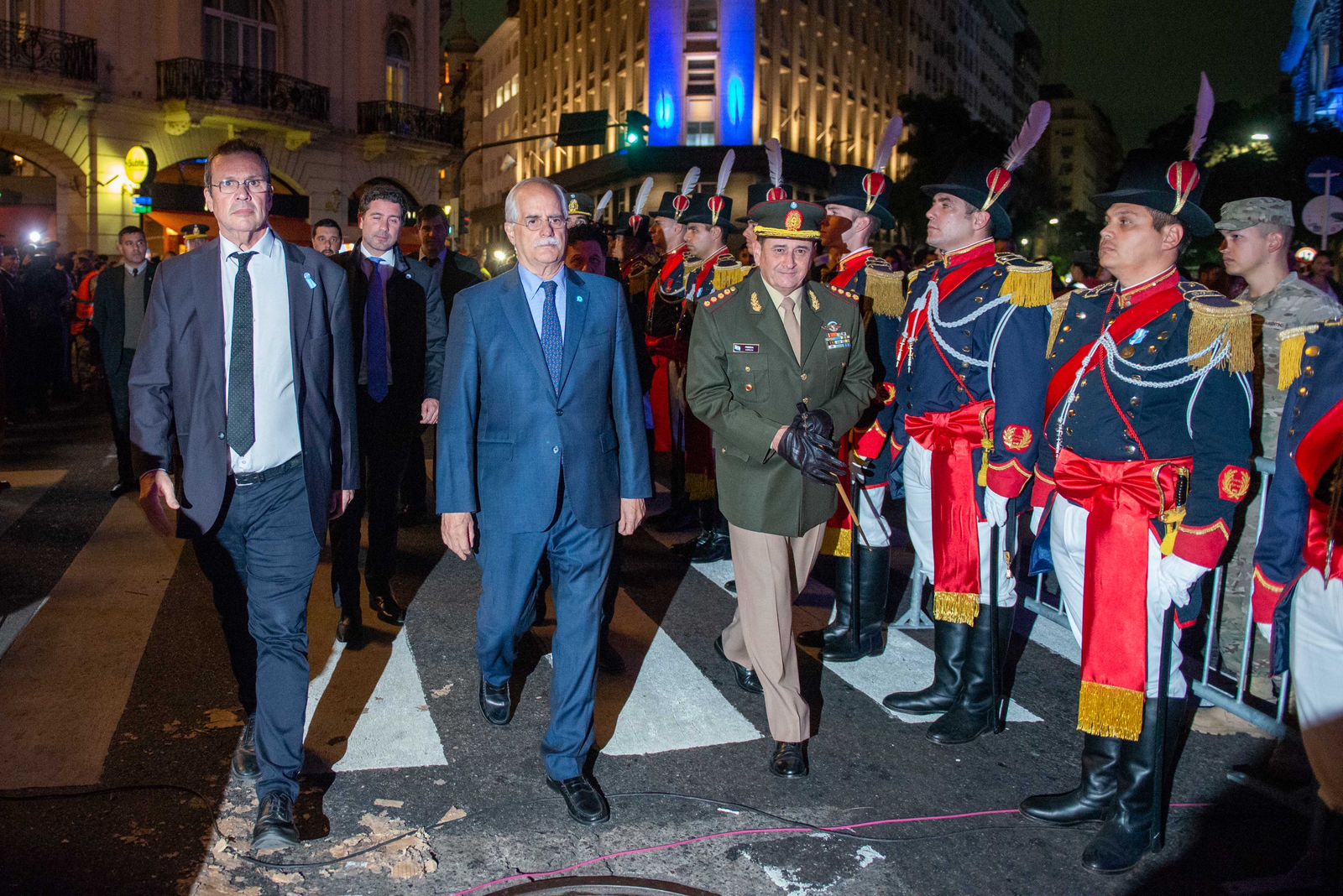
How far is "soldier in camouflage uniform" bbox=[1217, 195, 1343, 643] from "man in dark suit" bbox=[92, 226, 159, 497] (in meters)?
8.72

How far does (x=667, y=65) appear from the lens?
2532 inches

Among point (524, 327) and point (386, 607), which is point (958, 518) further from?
point (386, 607)

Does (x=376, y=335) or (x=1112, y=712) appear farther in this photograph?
(x=376, y=335)

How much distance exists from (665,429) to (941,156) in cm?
5419

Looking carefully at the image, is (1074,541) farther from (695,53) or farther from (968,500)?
(695,53)

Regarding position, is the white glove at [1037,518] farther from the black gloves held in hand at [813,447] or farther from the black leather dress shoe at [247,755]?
the black leather dress shoe at [247,755]

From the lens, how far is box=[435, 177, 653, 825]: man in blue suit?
4.09m

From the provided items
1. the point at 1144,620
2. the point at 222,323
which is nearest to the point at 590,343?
the point at 222,323

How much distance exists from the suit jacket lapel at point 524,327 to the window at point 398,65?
3257 cm

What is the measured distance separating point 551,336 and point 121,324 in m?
7.35

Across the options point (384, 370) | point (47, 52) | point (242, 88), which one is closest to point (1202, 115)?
point (384, 370)

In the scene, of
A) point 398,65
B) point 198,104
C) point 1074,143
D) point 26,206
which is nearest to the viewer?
point 198,104

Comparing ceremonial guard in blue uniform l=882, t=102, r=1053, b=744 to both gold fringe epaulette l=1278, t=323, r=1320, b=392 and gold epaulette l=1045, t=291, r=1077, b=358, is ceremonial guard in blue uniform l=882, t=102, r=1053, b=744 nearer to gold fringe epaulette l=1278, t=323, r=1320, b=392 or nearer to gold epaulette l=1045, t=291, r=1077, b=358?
gold epaulette l=1045, t=291, r=1077, b=358

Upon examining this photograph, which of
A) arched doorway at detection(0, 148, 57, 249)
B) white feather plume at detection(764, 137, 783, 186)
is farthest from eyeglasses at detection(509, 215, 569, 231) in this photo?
arched doorway at detection(0, 148, 57, 249)
